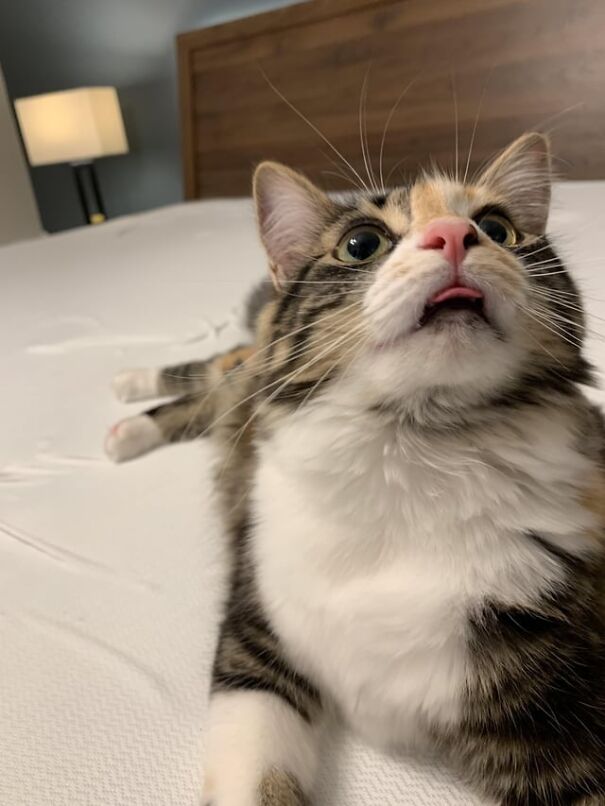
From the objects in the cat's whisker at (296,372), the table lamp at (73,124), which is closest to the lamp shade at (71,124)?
the table lamp at (73,124)

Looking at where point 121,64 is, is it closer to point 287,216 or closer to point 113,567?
point 287,216

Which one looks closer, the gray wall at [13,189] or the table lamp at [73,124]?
the table lamp at [73,124]

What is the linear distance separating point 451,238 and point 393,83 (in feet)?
8.26

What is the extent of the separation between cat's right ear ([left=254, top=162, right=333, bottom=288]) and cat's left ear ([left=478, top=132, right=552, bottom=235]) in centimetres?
26

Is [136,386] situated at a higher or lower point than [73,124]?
lower

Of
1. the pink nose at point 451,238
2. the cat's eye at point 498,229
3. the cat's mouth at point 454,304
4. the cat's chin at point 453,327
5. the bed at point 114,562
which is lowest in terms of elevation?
the bed at point 114,562

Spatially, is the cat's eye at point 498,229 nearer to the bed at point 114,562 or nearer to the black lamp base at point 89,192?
the bed at point 114,562

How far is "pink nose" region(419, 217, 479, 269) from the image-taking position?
2.12ft

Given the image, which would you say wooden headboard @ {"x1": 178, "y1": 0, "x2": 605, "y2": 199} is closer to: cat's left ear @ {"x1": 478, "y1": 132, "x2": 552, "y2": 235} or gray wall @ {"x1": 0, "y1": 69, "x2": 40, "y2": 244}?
cat's left ear @ {"x1": 478, "y1": 132, "x2": 552, "y2": 235}

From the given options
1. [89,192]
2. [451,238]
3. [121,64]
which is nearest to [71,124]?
[121,64]

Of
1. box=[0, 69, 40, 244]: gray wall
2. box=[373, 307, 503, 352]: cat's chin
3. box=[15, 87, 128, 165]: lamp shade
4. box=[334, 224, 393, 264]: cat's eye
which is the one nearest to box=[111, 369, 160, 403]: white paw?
box=[334, 224, 393, 264]: cat's eye

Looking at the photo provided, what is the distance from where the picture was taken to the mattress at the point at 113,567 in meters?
0.67

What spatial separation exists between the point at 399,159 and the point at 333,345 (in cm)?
238

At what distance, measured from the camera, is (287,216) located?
3.01 feet
